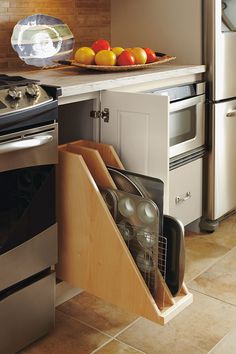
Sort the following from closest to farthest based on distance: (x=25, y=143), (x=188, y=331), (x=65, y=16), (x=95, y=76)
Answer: (x=25, y=143) → (x=188, y=331) → (x=95, y=76) → (x=65, y=16)

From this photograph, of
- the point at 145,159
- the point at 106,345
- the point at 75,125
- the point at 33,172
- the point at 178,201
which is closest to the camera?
the point at 33,172

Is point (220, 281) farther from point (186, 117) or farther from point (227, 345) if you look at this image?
point (186, 117)

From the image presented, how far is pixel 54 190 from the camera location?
6.34ft

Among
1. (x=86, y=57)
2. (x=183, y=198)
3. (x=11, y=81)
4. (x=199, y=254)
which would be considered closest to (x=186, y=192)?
(x=183, y=198)

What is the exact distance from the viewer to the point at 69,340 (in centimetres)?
200

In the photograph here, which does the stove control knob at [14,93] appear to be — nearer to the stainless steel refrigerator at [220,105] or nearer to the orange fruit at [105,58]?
the orange fruit at [105,58]

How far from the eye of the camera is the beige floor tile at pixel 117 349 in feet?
6.33

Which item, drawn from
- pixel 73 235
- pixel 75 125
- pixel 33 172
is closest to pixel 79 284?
pixel 73 235

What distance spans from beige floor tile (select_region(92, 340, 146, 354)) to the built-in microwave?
94 cm

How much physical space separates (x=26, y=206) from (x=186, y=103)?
109 centimetres

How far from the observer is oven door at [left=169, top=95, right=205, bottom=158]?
8.48 ft

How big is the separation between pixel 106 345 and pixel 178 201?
3.04 feet

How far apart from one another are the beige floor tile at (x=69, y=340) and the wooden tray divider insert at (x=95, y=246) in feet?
0.53

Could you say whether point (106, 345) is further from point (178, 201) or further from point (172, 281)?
point (178, 201)
